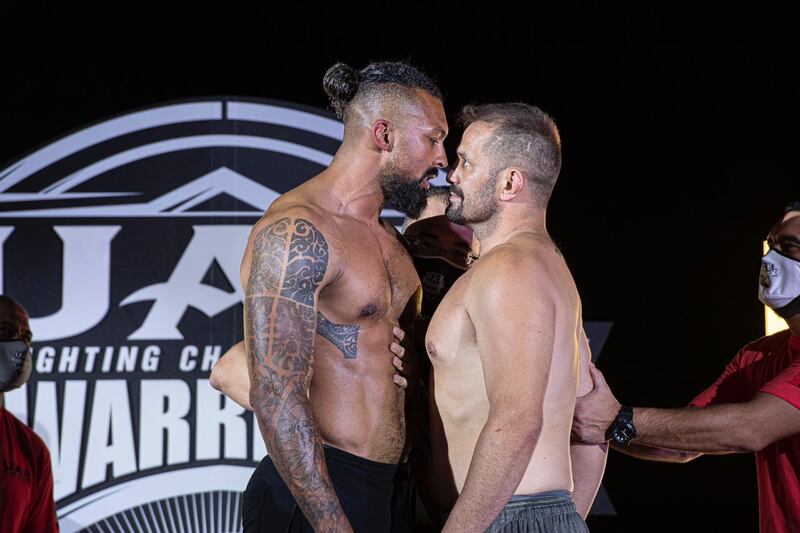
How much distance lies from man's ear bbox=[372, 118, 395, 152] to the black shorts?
0.82 metres

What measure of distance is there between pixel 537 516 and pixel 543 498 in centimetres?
4

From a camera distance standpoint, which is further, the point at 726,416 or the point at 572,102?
the point at 572,102

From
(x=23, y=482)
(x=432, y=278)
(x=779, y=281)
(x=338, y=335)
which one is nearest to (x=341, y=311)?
(x=338, y=335)

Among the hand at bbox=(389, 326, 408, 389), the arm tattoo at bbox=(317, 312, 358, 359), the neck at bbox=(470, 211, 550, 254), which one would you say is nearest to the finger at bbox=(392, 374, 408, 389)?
the hand at bbox=(389, 326, 408, 389)

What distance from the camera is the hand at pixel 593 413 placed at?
2412 millimetres

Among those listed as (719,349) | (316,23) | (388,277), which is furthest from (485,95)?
(388,277)

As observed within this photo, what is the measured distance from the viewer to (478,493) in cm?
174

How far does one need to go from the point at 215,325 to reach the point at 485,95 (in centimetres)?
156

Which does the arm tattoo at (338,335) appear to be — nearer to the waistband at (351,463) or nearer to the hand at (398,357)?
the hand at (398,357)

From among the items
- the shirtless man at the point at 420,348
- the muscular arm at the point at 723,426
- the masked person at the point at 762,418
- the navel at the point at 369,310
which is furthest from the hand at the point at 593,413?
the navel at the point at 369,310

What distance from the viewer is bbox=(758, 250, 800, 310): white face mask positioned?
2.67 m

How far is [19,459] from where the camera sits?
10.8 ft

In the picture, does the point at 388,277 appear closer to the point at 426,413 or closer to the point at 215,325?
the point at 426,413

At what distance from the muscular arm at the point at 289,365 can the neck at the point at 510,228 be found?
0.41m
